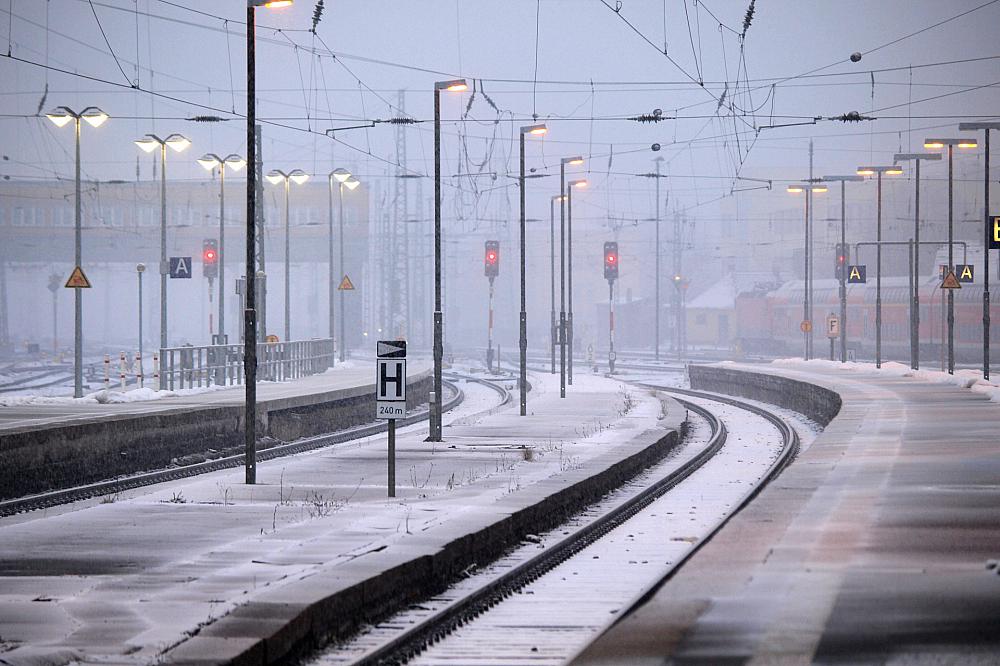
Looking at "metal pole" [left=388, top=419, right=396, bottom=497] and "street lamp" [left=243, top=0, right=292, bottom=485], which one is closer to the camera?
"metal pole" [left=388, top=419, right=396, bottom=497]

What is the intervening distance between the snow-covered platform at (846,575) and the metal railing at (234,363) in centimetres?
1966

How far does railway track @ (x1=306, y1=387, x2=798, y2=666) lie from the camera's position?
393 inches

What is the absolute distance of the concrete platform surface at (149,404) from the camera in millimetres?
25130

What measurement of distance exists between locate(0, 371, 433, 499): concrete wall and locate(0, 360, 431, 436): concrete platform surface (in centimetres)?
18

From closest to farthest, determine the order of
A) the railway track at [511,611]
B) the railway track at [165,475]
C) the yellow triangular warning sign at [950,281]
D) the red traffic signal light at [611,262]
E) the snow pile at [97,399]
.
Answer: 1. the railway track at [511,611]
2. the railway track at [165,475]
3. the snow pile at [97,399]
4. the yellow triangular warning sign at [950,281]
5. the red traffic signal light at [611,262]

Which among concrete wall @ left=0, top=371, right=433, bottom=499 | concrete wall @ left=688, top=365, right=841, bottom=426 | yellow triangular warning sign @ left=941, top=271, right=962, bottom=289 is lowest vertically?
concrete wall @ left=688, top=365, right=841, bottom=426

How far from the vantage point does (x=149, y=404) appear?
30750 millimetres

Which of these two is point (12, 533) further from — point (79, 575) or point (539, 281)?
point (539, 281)

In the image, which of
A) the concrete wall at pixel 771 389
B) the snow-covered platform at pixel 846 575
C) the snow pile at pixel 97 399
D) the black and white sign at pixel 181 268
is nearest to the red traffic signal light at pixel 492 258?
the concrete wall at pixel 771 389

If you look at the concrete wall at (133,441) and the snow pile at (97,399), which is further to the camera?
the snow pile at (97,399)

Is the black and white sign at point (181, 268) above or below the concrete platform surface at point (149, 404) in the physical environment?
above

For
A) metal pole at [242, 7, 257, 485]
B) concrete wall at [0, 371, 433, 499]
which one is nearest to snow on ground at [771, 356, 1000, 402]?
concrete wall at [0, 371, 433, 499]

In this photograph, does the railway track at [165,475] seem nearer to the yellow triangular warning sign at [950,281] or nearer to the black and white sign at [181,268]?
the black and white sign at [181,268]

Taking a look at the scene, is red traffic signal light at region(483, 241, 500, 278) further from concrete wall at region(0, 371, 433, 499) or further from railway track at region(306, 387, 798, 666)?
railway track at region(306, 387, 798, 666)
